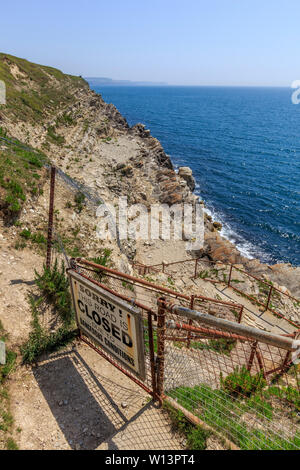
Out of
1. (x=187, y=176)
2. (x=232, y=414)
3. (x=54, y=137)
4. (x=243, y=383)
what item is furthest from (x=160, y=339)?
(x=187, y=176)

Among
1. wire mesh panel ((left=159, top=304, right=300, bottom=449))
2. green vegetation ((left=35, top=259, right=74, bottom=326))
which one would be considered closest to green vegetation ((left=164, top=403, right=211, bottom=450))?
wire mesh panel ((left=159, top=304, right=300, bottom=449))

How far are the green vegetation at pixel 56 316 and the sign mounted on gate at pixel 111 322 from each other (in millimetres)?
922

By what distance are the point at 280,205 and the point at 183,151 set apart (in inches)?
1069

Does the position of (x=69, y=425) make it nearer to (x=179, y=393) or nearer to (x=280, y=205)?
(x=179, y=393)

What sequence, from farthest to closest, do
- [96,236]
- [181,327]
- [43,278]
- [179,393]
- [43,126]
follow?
[43,126], [96,236], [43,278], [179,393], [181,327]

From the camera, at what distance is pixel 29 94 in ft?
118

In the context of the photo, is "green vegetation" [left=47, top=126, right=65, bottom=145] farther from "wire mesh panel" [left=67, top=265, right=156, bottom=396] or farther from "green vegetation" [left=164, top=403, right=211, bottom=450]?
"green vegetation" [left=164, top=403, right=211, bottom=450]

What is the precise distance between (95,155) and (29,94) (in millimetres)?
12946

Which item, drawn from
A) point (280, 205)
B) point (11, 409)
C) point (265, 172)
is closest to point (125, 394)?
point (11, 409)

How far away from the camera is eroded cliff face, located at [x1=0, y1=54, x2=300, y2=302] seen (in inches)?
872

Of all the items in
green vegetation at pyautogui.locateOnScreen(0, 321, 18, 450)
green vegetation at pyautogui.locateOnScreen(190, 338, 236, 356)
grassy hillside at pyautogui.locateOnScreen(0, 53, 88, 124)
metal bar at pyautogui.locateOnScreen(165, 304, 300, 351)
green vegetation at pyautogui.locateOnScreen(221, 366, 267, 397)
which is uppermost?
grassy hillside at pyautogui.locateOnScreen(0, 53, 88, 124)

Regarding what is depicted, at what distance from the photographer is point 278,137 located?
8669 centimetres

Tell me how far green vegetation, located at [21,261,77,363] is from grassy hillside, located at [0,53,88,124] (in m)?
21.0

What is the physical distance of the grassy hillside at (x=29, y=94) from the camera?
2807cm
